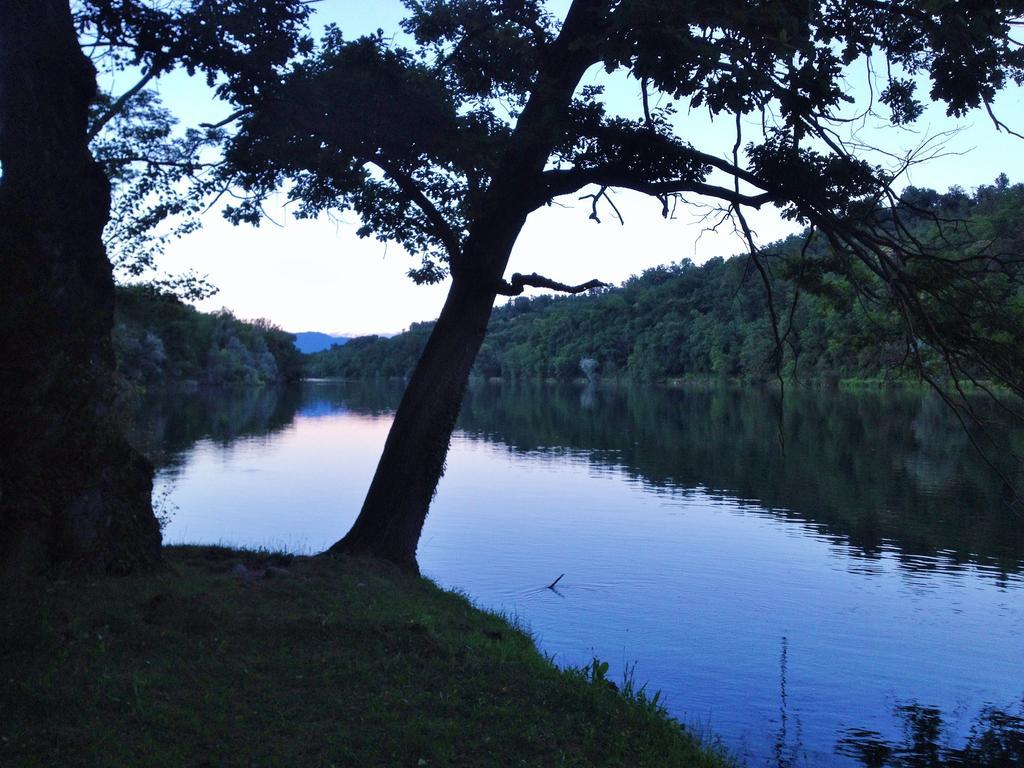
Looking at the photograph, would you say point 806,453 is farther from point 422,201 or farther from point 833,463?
point 422,201

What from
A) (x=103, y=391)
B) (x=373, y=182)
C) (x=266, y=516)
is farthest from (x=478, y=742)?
(x=266, y=516)

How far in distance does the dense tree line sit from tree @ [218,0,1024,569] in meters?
48.6

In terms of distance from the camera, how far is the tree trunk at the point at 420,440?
1070cm

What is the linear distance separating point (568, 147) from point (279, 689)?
21.2 feet

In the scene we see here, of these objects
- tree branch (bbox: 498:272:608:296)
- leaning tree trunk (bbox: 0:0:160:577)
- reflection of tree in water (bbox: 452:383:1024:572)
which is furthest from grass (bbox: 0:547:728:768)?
reflection of tree in water (bbox: 452:383:1024:572)

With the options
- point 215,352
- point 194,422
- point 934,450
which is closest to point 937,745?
point 934,450

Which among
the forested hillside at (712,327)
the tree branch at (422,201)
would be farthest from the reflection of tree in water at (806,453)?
the tree branch at (422,201)

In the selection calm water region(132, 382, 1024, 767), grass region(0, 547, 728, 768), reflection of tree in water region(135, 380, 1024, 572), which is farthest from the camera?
reflection of tree in water region(135, 380, 1024, 572)

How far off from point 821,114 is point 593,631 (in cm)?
671

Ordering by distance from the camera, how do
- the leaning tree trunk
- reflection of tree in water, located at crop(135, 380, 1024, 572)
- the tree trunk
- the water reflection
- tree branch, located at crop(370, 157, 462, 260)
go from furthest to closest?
reflection of tree in water, located at crop(135, 380, 1024, 572) < the water reflection < tree branch, located at crop(370, 157, 462, 260) < the tree trunk < the leaning tree trunk

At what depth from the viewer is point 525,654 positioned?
315 inches

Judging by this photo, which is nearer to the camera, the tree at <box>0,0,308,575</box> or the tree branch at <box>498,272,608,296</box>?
the tree at <box>0,0,308,575</box>

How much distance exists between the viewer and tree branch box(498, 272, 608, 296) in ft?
35.3

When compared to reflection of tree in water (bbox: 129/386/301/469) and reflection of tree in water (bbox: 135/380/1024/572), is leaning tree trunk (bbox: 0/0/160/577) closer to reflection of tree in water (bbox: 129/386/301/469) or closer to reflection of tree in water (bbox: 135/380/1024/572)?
reflection of tree in water (bbox: 135/380/1024/572)
